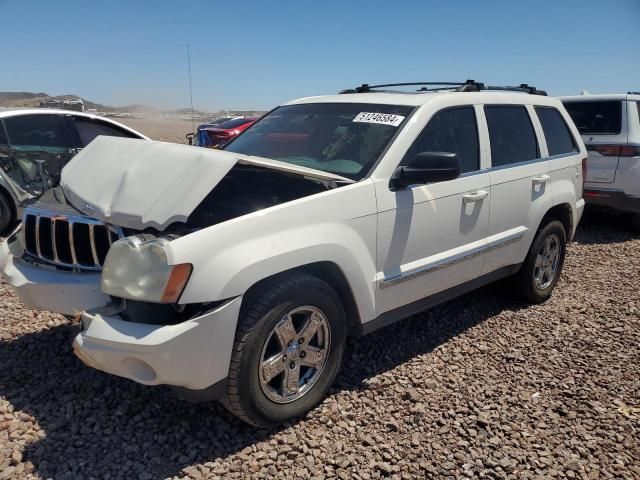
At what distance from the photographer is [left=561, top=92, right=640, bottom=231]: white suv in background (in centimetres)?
687

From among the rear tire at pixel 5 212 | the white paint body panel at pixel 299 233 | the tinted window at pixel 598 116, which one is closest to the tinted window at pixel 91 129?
the rear tire at pixel 5 212

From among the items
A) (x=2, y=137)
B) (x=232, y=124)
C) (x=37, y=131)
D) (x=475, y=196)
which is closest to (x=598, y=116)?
(x=475, y=196)

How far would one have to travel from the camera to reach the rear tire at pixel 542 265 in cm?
448

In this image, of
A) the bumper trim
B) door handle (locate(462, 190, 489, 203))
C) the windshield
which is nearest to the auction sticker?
the windshield

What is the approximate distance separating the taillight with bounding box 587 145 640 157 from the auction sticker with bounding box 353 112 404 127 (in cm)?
491

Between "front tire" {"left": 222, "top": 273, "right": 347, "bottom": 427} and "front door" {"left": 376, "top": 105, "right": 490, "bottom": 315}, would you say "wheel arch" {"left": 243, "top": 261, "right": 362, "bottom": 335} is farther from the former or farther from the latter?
"front door" {"left": 376, "top": 105, "right": 490, "bottom": 315}

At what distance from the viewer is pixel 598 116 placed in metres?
7.26

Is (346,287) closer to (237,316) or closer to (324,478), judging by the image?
(237,316)

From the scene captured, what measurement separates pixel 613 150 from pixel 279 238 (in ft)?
20.1

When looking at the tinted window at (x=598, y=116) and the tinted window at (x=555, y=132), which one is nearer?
the tinted window at (x=555, y=132)

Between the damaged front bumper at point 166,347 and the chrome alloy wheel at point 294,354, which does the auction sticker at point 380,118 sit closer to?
the chrome alloy wheel at point 294,354

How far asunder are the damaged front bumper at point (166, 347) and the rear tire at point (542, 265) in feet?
9.92

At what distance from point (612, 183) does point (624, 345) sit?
3776 mm

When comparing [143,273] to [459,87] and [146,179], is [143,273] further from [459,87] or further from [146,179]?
[459,87]
